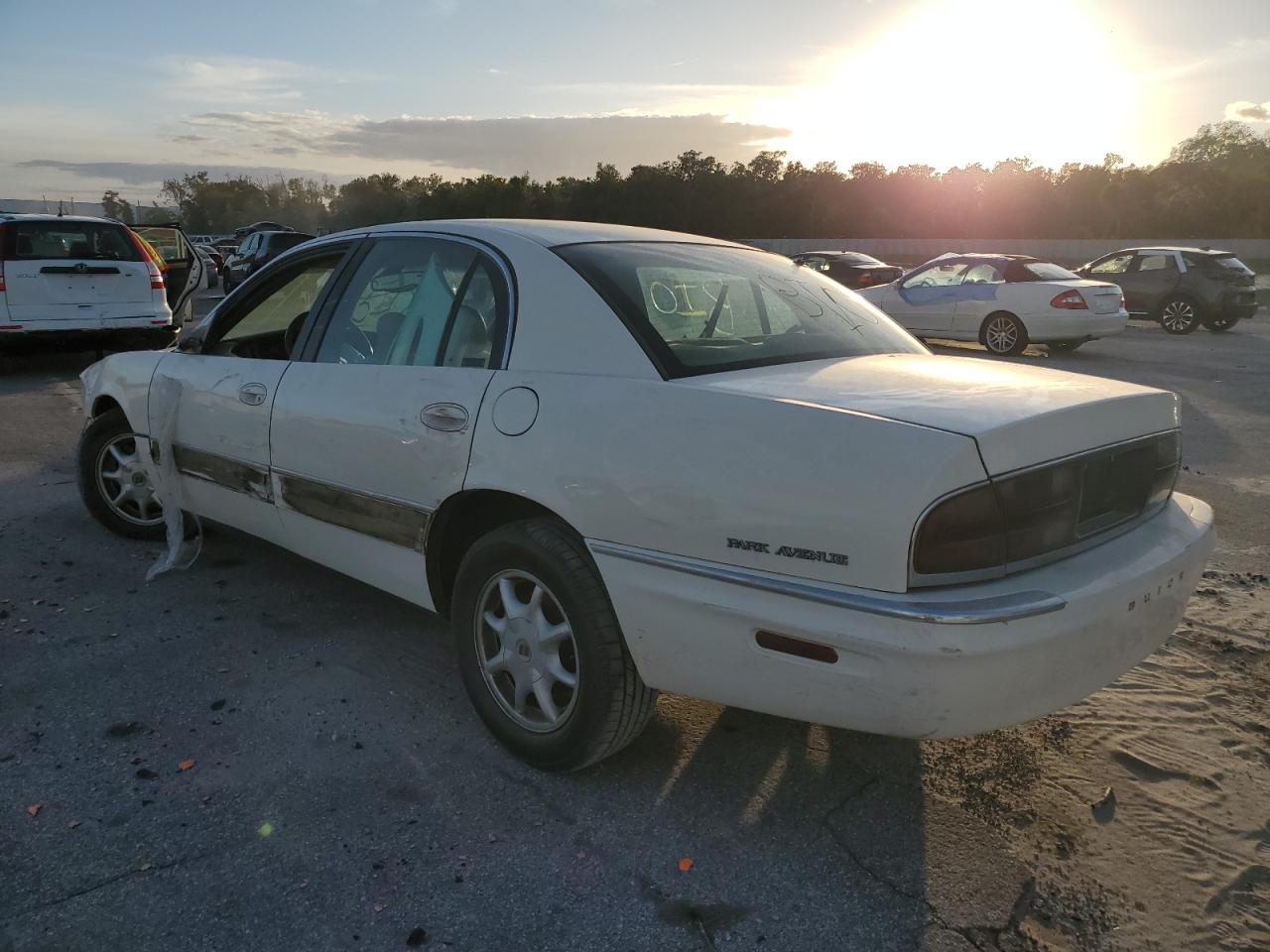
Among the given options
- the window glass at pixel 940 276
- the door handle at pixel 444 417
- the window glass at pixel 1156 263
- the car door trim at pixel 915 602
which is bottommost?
the car door trim at pixel 915 602

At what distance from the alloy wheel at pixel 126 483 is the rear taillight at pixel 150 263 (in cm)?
705

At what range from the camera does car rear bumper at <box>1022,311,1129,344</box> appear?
13250 millimetres

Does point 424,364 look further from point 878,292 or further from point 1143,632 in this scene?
point 878,292

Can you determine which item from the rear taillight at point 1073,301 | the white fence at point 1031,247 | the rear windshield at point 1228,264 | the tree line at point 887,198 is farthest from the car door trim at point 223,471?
the tree line at point 887,198

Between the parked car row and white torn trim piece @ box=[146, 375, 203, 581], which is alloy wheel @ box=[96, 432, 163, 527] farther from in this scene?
the parked car row

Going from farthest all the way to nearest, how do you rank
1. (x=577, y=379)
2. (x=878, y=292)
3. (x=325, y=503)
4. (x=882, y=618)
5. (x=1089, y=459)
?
(x=878, y=292)
(x=325, y=503)
(x=577, y=379)
(x=1089, y=459)
(x=882, y=618)

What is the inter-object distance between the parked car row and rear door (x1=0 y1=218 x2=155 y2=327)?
27.4 ft

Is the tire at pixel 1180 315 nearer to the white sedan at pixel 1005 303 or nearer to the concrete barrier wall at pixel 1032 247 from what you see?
the white sedan at pixel 1005 303

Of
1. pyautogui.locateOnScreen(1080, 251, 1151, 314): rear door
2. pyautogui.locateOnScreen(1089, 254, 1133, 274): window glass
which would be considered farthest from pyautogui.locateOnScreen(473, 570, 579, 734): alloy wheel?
pyautogui.locateOnScreen(1089, 254, 1133, 274): window glass

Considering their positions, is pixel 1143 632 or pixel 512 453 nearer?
pixel 1143 632

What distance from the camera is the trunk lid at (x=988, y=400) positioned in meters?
2.18

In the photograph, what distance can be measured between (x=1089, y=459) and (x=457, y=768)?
198 centimetres

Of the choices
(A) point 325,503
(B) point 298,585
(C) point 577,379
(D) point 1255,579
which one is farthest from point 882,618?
(D) point 1255,579

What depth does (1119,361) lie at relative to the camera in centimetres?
1298
